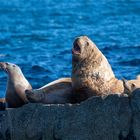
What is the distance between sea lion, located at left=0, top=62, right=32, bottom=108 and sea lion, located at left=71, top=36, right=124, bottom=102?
3.78 ft

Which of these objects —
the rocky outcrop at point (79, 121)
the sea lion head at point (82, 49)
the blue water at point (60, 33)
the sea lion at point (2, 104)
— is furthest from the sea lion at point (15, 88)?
the blue water at point (60, 33)

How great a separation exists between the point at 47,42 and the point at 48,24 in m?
8.06

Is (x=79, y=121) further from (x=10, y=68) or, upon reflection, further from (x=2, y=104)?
(x=10, y=68)

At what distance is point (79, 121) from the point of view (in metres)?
10.8

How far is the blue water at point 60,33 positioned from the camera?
2297 cm

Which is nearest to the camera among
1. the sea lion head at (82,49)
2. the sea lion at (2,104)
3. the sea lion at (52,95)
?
the sea lion at (52,95)

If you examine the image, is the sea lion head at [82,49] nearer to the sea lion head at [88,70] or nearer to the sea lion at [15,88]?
the sea lion head at [88,70]

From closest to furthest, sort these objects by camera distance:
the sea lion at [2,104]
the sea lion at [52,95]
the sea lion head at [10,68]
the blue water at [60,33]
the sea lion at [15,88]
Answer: the sea lion at [52,95] → the sea lion at [15,88] → the sea lion at [2,104] → the sea lion head at [10,68] → the blue water at [60,33]

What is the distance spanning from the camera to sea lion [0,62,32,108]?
1289 cm

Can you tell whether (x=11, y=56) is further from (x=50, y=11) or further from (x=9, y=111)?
(x=50, y=11)

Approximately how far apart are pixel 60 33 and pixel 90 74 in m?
21.9

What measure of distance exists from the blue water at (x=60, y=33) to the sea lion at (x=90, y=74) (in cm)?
607

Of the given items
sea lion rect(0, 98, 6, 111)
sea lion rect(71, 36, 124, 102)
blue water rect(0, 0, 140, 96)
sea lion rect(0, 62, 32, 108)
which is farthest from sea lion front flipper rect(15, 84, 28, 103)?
blue water rect(0, 0, 140, 96)

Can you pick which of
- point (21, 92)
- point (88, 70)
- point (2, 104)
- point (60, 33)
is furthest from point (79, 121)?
point (60, 33)
